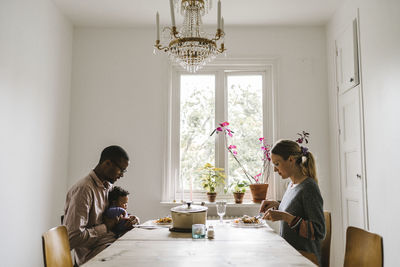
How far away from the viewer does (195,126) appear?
3.76 m

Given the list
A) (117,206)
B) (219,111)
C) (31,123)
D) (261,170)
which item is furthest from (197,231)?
(219,111)

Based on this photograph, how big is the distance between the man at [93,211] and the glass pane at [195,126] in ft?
4.46

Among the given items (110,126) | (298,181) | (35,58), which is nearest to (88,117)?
(110,126)

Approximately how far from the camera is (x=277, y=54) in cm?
371

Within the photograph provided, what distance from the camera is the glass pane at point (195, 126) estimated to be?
3.71 meters

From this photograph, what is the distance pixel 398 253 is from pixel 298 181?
0.82m

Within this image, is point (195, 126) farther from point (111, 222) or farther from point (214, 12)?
point (111, 222)

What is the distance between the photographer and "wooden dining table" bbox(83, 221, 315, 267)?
4.72 feet

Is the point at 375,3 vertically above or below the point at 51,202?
above

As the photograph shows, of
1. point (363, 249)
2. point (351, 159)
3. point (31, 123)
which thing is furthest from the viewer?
point (351, 159)

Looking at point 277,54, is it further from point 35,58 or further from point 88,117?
point 35,58

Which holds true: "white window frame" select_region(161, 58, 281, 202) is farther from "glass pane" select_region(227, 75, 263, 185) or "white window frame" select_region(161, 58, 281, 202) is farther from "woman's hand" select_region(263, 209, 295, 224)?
"woman's hand" select_region(263, 209, 295, 224)

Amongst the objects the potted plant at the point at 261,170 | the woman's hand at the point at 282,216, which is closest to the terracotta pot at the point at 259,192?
the potted plant at the point at 261,170

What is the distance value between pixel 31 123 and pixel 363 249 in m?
2.55
